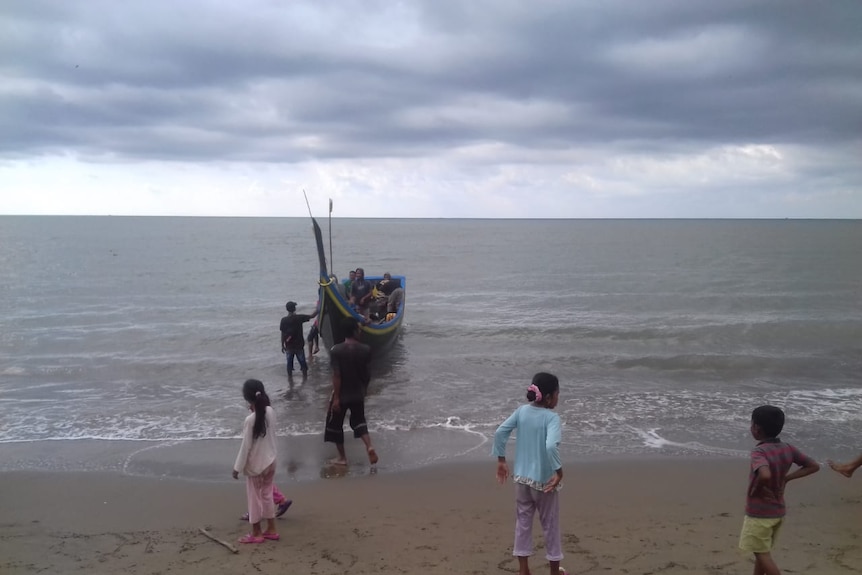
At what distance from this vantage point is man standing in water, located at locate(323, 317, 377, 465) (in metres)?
6.95

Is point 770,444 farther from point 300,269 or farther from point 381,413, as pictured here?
point 300,269

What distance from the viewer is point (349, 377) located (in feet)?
23.2

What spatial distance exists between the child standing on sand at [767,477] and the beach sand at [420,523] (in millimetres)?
997

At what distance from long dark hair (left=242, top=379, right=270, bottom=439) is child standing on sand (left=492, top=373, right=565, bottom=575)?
1.99 meters

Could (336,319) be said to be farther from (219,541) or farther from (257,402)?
(257,402)

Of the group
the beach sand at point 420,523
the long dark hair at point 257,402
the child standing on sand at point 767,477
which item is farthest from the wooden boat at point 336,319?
the child standing on sand at point 767,477

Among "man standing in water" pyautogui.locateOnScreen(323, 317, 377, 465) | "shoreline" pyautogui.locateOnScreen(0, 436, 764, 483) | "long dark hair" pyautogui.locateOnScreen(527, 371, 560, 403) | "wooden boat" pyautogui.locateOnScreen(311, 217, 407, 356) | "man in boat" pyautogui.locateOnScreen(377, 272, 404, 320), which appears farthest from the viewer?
"man in boat" pyautogui.locateOnScreen(377, 272, 404, 320)

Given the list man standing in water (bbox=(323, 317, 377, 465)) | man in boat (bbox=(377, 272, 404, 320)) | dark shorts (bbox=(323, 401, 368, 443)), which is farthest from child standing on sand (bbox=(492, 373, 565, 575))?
man in boat (bbox=(377, 272, 404, 320))

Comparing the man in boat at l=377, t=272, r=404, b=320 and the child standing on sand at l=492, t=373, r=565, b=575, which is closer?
the child standing on sand at l=492, t=373, r=565, b=575

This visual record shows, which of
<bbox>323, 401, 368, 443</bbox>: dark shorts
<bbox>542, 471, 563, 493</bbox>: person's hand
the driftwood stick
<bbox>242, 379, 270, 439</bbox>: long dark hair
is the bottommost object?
the driftwood stick

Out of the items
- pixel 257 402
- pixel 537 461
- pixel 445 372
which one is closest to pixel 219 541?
pixel 257 402

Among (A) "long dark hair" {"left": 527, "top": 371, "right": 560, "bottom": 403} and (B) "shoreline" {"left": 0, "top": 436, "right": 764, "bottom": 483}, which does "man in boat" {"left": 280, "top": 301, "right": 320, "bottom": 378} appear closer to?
(B) "shoreline" {"left": 0, "top": 436, "right": 764, "bottom": 483}

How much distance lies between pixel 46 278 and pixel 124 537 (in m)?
37.0

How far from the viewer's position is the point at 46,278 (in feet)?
122
